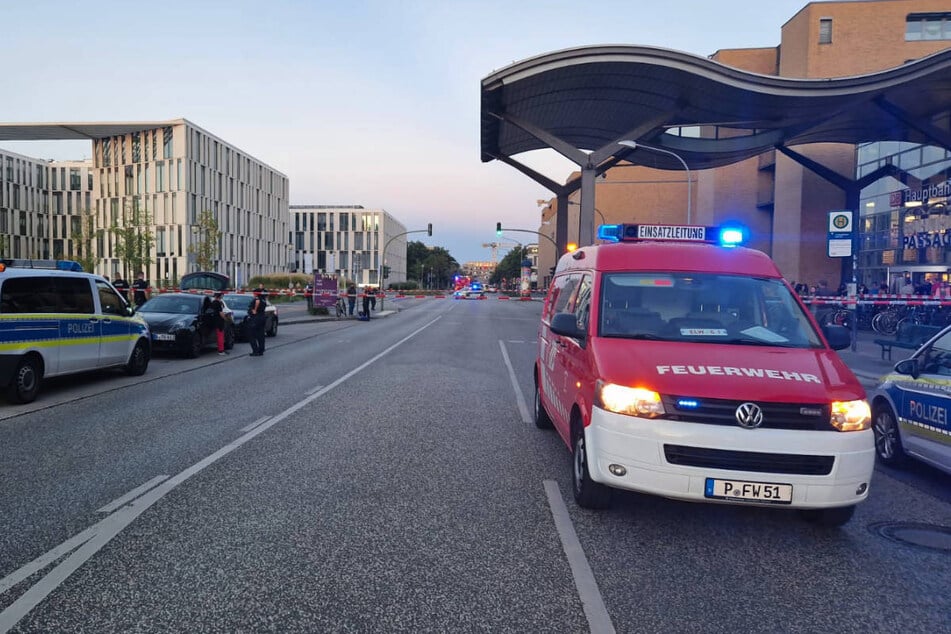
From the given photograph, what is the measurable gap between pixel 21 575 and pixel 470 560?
2.44m

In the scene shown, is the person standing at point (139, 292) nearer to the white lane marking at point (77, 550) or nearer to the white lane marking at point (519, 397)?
the white lane marking at point (519, 397)

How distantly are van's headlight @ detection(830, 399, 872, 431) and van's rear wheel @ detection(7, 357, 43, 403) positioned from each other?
31.2 ft

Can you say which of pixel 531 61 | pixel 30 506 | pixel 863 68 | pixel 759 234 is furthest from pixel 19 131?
pixel 30 506

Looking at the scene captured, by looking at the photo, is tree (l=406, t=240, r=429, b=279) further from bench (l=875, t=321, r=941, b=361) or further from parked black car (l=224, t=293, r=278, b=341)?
bench (l=875, t=321, r=941, b=361)

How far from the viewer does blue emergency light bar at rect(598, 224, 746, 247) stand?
761cm

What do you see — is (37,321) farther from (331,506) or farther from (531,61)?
(531,61)

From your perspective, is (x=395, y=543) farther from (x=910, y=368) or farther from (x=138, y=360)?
(x=138, y=360)

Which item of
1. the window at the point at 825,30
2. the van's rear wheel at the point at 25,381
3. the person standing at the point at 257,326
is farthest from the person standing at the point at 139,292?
the window at the point at 825,30

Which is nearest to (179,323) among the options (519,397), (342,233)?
(519,397)

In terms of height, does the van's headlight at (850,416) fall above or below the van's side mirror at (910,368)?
below

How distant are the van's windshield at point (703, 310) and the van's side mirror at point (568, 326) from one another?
0.18m

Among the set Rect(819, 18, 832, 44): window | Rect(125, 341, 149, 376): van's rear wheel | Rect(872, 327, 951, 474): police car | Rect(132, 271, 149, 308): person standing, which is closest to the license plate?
Rect(872, 327, 951, 474): police car

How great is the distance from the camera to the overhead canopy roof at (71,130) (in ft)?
217

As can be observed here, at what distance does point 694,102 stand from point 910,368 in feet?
91.3
